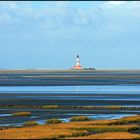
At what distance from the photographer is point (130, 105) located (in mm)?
67750

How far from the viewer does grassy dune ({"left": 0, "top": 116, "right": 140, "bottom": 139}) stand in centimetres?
3712

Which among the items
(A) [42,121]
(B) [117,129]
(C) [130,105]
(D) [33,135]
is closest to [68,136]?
(D) [33,135]

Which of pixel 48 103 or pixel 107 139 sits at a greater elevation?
pixel 48 103

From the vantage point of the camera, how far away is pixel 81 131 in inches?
1586

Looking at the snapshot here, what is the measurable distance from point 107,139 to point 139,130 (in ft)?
24.2

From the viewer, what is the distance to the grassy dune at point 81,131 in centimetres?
3712

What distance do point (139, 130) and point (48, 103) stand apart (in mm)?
31318

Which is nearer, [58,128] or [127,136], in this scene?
[127,136]

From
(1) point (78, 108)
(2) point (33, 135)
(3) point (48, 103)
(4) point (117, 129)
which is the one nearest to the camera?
(2) point (33, 135)

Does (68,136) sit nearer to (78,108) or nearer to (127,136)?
(127,136)

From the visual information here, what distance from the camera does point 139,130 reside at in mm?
41906

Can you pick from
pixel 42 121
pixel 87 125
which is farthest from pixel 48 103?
pixel 87 125

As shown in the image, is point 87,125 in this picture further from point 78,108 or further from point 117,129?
point 78,108

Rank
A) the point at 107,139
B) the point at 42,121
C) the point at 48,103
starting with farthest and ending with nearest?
the point at 48,103
the point at 42,121
the point at 107,139
